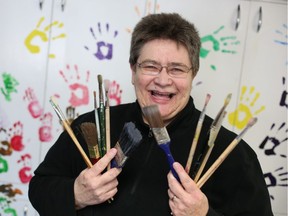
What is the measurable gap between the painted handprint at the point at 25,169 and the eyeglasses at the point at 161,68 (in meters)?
0.76

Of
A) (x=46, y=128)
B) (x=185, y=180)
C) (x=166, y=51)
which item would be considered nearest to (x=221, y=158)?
(x=185, y=180)

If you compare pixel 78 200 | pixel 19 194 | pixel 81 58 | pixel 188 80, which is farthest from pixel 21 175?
pixel 188 80

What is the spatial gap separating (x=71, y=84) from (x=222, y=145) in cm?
71

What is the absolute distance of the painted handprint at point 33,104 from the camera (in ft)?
4.13

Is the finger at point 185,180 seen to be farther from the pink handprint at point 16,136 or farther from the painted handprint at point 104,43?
the pink handprint at point 16,136

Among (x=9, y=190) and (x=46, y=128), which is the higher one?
(x=46, y=128)

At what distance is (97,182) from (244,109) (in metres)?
0.85

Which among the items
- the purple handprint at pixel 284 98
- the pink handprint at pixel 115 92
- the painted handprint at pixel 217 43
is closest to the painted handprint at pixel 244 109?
the purple handprint at pixel 284 98

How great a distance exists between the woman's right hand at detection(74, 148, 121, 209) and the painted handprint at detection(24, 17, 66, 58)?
72 cm

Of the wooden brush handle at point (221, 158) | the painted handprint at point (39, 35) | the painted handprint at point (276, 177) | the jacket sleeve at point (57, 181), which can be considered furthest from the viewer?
the painted handprint at point (276, 177)

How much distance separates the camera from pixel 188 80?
0.77 metres

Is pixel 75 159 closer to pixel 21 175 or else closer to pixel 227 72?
pixel 21 175

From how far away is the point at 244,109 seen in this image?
4.29 ft

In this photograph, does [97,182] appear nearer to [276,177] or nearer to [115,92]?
→ [115,92]
